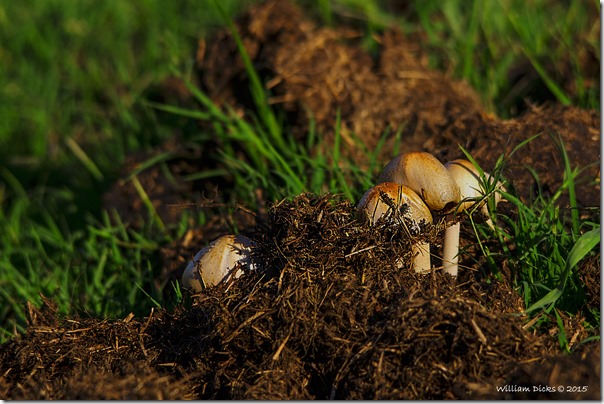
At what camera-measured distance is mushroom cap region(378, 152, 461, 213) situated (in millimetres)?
2896

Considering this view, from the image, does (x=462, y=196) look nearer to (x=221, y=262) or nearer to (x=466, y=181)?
(x=466, y=181)

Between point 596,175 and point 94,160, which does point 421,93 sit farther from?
point 94,160

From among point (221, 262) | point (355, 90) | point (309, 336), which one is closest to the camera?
point (309, 336)

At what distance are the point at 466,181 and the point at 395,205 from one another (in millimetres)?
381

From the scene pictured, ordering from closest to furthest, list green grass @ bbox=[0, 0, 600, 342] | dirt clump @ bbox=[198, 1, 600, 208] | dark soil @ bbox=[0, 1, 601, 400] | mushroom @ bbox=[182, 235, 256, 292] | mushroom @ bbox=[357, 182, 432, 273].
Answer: dark soil @ bbox=[0, 1, 601, 400]
mushroom @ bbox=[357, 182, 432, 273]
mushroom @ bbox=[182, 235, 256, 292]
green grass @ bbox=[0, 0, 600, 342]
dirt clump @ bbox=[198, 1, 600, 208]

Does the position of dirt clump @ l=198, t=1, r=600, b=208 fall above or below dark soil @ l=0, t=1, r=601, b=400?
above

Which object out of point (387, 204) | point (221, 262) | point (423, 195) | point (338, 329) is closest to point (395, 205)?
point (387, 204)

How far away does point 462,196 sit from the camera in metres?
3.04

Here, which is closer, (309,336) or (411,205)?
(309,336)

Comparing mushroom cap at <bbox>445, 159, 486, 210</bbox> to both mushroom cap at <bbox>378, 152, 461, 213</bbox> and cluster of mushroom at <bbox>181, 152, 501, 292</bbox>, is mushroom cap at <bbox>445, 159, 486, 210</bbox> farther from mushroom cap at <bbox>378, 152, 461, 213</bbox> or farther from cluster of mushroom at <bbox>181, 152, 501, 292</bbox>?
mushroom cap at <bbox>378, 152, 461, 213</bbox>

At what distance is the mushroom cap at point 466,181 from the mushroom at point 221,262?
0.80m

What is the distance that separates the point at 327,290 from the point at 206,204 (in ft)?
3.12

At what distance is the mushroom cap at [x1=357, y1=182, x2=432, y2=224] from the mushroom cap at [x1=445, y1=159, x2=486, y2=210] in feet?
0.71

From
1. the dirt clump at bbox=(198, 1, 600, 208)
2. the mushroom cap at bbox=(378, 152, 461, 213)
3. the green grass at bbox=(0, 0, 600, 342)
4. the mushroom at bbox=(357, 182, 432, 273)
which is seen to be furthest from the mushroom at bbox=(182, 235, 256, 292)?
the dirt clump at bbox=(198, 1, 600, 208)
